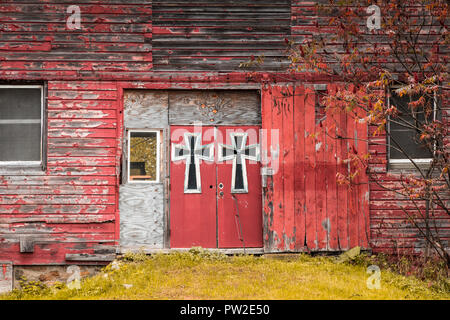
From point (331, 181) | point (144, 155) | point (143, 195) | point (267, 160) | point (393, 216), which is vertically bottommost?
point (393, 216)

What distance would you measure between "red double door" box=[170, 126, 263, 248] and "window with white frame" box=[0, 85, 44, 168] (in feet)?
7.86

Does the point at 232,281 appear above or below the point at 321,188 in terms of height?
below

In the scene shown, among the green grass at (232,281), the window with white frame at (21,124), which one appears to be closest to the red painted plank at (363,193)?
the green grass at (232,281)

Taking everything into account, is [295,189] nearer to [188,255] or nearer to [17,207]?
[188,255]

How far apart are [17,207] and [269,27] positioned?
5.44 m

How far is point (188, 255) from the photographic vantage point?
7.48 metres

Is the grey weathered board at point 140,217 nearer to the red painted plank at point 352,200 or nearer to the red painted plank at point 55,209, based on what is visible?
the red painted plank at point 55,209

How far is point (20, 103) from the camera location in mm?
7973

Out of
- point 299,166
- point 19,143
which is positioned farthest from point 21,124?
point 299,166

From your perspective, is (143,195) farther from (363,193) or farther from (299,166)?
(363,193)

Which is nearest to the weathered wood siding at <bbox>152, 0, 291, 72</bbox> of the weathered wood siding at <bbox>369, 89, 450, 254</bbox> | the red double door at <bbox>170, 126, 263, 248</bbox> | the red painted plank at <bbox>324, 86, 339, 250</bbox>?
the red double door at <bbox>170, 126, 263, 248</bbox>

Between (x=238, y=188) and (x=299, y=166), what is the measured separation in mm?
1155

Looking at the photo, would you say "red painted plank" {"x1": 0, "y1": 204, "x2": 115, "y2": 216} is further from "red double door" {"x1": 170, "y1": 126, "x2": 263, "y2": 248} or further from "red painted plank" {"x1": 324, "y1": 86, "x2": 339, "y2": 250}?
"red painted plank" {"x1": 324, "y1": 86, "x2": 339, "y2": 250}

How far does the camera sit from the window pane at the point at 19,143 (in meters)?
7.90
